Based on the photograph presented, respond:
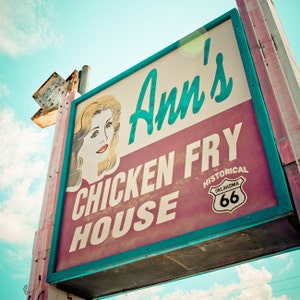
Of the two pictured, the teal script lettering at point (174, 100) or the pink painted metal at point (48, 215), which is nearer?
the teal script lettering at point (174, 100)

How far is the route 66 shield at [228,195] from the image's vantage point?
3.31m

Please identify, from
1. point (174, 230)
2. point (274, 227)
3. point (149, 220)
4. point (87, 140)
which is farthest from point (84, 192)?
point (274, 227)

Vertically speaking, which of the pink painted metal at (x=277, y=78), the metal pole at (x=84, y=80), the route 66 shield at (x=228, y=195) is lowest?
the route 66 shield at (x=228, y=195)

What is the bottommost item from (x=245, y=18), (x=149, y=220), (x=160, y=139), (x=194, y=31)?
(x=149, y=220)

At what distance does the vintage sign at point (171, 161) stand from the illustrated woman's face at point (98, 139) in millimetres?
20

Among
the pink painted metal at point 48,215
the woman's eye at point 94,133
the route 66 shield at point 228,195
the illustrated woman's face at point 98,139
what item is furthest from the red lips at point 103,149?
the route 66 shield at point 228,195

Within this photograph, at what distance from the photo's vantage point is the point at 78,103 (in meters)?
6.09

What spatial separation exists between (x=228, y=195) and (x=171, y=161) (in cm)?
92

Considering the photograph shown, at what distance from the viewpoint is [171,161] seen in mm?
4105

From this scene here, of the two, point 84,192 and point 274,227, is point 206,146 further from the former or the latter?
→ point 84,192

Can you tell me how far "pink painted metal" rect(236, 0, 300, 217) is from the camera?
324 centimetres

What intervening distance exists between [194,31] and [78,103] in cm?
236

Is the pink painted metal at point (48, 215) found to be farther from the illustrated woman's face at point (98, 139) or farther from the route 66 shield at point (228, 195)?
the route 66 shield at point (228, 195)

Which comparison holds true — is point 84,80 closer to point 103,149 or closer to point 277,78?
point 103,149
